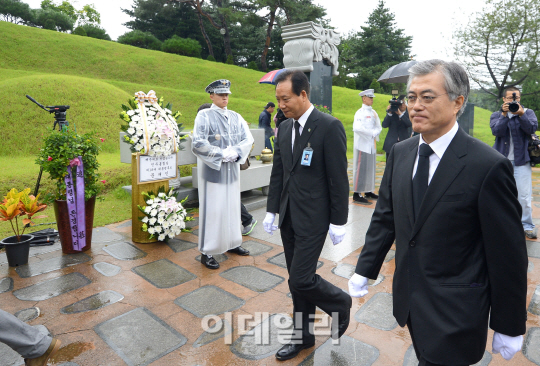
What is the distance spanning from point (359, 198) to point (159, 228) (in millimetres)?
3937

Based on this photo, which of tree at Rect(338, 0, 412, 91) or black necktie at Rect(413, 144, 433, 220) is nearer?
black necktie at Rect(413, 144, 433, 220)

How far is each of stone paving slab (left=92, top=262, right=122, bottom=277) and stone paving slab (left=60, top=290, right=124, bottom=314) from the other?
17.4 inches

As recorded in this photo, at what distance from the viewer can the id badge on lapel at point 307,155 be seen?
2.50 metres

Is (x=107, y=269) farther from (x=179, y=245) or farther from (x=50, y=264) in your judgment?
(x=179, y=245)

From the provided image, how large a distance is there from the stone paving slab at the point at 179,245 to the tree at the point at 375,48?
32.3 m

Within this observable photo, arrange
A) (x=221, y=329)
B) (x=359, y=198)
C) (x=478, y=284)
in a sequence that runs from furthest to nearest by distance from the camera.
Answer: (x=359, y=198), (x=221, y=329), (x=478, y=284)

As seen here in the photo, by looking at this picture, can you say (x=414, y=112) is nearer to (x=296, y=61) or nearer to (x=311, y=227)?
(x=311, y=227)

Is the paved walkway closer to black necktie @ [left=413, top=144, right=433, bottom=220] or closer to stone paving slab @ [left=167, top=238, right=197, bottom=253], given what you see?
stone paving slab @ [left=167, top=238, right=197, bottom=253]

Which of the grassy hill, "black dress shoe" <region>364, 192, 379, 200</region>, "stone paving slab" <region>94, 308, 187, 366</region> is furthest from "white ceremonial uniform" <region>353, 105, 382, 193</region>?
the grassy hill

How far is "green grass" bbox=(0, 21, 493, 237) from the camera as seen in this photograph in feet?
26.3

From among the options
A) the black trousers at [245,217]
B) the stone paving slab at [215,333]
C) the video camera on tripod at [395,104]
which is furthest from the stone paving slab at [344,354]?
the video camera on tripod at [395,104]

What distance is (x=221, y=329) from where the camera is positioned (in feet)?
9.58

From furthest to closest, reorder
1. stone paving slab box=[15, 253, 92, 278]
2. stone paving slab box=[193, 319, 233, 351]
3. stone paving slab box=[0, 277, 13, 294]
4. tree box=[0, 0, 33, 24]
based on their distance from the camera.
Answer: tree box=[0, 0, 33, 24], stone paving slab box=[15, 253, 92, 278], stone paving slab box=[0, 277, 13, 294], stone paving slab box=[193, 319, 233, 351]

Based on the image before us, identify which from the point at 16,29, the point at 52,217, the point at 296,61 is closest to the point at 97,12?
the point at 16,29
